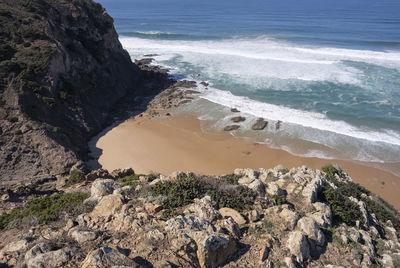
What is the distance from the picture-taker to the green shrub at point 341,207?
10.1 metres

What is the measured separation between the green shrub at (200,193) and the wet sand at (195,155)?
8084 millimetres

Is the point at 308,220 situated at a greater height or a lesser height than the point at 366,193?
greater

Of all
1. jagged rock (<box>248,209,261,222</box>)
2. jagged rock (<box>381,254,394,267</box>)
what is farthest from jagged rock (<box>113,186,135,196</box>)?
jagged rock (<box>381,254,394,267</box>)

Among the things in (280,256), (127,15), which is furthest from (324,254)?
(127,15)

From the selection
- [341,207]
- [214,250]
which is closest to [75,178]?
[214,250]

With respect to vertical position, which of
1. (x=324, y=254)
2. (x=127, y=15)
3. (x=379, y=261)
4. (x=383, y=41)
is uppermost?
(x=127, y=15)

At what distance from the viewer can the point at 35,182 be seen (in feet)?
49.0

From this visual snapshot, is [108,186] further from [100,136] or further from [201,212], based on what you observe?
[100,136]

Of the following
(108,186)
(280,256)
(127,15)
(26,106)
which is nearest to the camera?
(280,256)

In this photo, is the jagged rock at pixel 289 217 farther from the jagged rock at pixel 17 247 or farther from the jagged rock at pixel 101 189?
the jagged rock at pixel 17 247

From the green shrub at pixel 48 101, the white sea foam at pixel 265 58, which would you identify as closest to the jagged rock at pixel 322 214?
the green shrub at pixel 48 101

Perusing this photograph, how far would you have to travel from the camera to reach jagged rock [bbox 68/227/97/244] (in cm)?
695

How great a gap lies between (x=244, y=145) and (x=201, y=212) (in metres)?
14.2

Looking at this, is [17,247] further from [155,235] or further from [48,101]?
[48,101]
